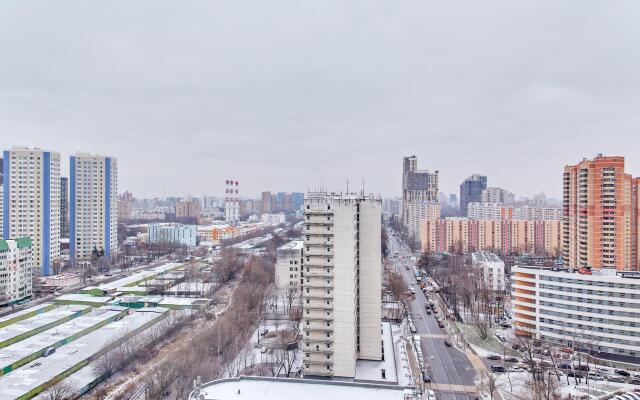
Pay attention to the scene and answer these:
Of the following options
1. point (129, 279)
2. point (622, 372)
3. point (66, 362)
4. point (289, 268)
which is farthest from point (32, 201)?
point (622, 372)

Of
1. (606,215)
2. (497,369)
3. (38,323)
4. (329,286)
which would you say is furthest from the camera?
(606,215)

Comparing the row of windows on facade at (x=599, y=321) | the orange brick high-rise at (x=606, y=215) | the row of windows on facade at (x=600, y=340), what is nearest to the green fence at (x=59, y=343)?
the row of windows on facade at (x=599, y=321)

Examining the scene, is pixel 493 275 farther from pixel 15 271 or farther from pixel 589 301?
pixel 15 271

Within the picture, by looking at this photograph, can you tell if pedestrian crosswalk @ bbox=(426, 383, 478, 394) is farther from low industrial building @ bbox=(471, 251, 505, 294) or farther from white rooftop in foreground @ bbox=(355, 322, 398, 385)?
low industrial building @ bbox=(471, 251, 505, 294)

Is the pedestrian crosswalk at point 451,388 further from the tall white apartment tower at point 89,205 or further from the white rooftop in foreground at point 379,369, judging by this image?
the tall white apartment tower at point 89,205

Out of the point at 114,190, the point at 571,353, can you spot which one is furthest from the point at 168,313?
the point at 114,190

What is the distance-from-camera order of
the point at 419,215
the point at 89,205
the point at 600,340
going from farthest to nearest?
1. the point at 419,215
2. the point at 89,205
3. the point at 600,340
